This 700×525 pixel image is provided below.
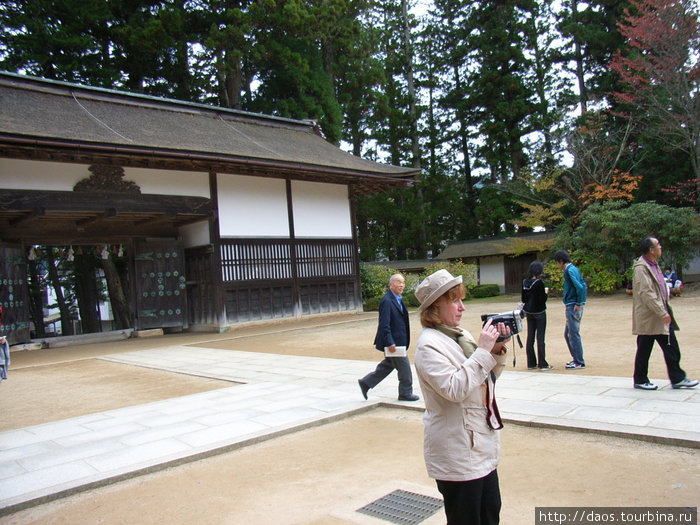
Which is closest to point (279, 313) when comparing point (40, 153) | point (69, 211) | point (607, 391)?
point (69, 211)

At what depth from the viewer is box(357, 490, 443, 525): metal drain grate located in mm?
2932

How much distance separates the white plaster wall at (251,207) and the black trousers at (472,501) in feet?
43.3

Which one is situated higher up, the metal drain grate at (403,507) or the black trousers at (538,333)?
the black trousers at (538,333)

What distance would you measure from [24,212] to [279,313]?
7.14 meters

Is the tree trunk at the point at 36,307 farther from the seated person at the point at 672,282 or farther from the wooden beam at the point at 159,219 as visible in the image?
the seated person at the point at 672,282

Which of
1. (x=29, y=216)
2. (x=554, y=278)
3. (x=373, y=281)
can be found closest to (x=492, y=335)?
(x=29, y=216)

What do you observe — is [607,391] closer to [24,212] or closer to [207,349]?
[207,349]

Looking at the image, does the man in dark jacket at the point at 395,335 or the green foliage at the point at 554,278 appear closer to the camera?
the man in dark jacket at the point at 395,335

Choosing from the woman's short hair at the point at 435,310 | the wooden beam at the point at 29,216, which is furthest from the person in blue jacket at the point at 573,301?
the wooden beam at the point at 29,216

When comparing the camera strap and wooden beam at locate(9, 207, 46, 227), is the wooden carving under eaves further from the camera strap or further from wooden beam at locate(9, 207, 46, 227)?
the camera strap

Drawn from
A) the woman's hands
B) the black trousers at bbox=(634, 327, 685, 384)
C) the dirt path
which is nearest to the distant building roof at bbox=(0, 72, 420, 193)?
the dirt path

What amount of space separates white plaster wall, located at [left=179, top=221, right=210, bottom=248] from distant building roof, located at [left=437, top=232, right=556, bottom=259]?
14355 mm

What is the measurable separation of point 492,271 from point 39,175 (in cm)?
2265

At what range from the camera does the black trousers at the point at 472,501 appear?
208 cm
